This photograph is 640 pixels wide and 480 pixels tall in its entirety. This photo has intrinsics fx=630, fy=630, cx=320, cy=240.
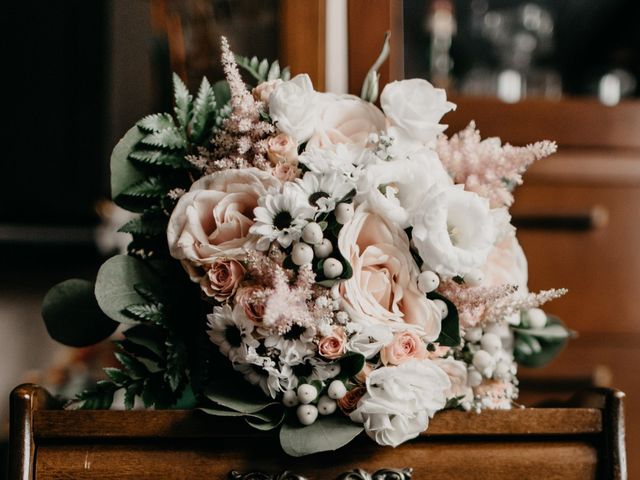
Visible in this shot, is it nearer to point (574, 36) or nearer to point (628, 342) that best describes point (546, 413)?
point (628, 342)

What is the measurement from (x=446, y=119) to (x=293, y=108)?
83cm

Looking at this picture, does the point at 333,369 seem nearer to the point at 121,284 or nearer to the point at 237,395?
the point at 237,395

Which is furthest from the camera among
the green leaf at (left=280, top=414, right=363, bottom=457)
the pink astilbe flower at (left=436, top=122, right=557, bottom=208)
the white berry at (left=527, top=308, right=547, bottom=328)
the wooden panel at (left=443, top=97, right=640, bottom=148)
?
the wooden panel at (left=443, top=97, right=640, bottom=148)

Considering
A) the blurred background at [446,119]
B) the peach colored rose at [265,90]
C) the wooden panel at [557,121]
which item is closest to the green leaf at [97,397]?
the peach colored rose at [265,90]

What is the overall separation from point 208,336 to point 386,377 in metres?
0.18

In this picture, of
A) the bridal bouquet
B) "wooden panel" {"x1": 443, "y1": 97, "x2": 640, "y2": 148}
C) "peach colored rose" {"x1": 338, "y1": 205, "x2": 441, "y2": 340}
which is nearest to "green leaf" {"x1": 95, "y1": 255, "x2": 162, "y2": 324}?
the bridal bouquet

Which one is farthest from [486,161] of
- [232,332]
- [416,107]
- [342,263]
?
[232,332]

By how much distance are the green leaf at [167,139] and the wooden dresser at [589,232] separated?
90cm

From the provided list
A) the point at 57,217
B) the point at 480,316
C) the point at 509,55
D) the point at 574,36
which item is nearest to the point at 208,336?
the point at 480,316

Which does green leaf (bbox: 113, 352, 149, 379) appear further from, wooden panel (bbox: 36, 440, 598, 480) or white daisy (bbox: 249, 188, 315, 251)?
white daisy (bbox: 249, 188, 315, 251)

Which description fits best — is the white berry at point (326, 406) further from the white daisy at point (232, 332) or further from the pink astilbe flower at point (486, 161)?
the pink astilbe flower at point (486, 161)

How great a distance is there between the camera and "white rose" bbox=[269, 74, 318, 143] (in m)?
0.59

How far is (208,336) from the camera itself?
1.98ft

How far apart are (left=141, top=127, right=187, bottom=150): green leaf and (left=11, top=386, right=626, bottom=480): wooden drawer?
26cm
